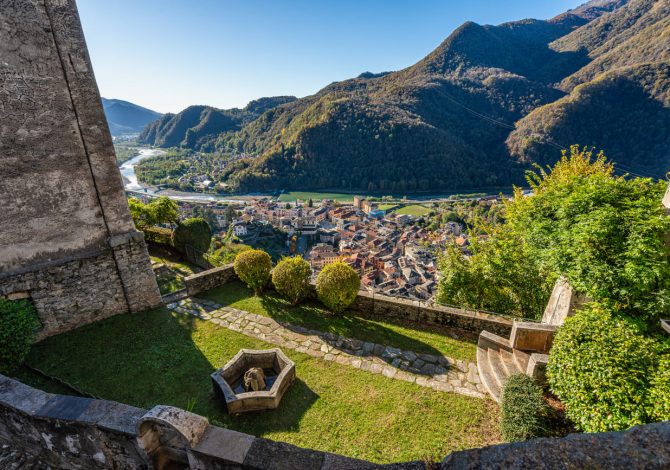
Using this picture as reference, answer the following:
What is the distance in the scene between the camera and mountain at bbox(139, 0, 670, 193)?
91312mm

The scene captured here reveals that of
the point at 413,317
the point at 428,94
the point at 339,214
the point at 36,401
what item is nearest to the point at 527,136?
the point at 428,94

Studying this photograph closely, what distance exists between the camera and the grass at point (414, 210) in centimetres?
7879

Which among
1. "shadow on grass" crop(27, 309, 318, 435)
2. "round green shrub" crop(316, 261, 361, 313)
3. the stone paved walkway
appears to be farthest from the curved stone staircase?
"shadow on grass" crop(27, 309, 318, 435)

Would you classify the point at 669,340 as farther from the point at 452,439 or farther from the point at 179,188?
the point at 179,188

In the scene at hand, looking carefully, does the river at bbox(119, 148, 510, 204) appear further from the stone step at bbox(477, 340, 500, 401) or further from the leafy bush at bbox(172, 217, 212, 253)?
the stone step at bbox(477, 340, 500, 401)

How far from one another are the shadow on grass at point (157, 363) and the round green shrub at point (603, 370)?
3775 millimetres

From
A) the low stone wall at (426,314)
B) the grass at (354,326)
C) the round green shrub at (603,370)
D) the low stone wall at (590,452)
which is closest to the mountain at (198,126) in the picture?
the grass at (354,326)

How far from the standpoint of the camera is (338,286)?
7.43 meters

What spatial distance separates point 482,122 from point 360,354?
134476mm

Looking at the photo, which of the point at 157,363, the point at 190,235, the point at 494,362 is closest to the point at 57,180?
the point at 157,363

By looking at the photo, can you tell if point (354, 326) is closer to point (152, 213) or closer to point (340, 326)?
point (340, 326)

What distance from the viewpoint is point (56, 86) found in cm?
602

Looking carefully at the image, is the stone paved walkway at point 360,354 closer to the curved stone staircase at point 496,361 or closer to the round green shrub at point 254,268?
the curved stone staircase at point 496,361

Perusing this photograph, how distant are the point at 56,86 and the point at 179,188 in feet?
356
